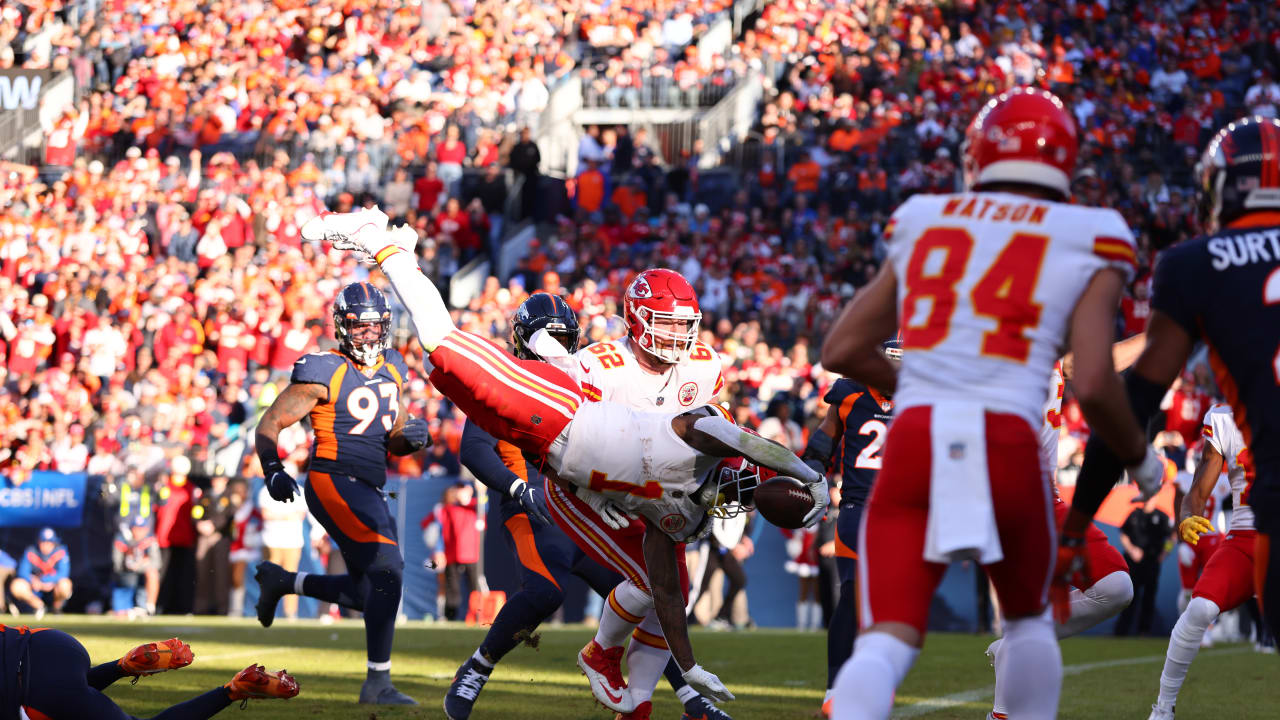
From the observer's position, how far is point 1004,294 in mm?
3654

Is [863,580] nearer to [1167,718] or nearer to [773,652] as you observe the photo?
[1167,718]

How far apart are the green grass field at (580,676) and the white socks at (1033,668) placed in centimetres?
355

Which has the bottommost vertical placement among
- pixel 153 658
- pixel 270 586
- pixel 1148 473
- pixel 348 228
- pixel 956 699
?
pixel 956 699

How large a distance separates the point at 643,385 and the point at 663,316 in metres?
0.33

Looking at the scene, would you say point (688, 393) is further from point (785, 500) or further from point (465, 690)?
point (465, 690)

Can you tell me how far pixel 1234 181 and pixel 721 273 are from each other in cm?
1611

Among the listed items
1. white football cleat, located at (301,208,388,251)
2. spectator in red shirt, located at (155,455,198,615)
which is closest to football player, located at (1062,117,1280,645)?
white football cleat, located at (301,208,388,251)

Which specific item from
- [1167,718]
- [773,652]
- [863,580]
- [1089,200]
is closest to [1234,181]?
[863,580]

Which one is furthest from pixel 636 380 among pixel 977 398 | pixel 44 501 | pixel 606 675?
pixel 44 501

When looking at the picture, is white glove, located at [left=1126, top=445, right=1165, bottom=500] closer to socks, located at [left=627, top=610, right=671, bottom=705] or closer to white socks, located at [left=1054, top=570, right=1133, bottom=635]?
white socks, located at [left=1054, top=570, right=1133, bottom=635]

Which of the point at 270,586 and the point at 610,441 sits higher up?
the point at 610,441

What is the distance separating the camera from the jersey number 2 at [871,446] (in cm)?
720

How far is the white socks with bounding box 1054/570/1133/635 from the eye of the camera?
6.26m

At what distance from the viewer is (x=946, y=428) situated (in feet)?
12.0
